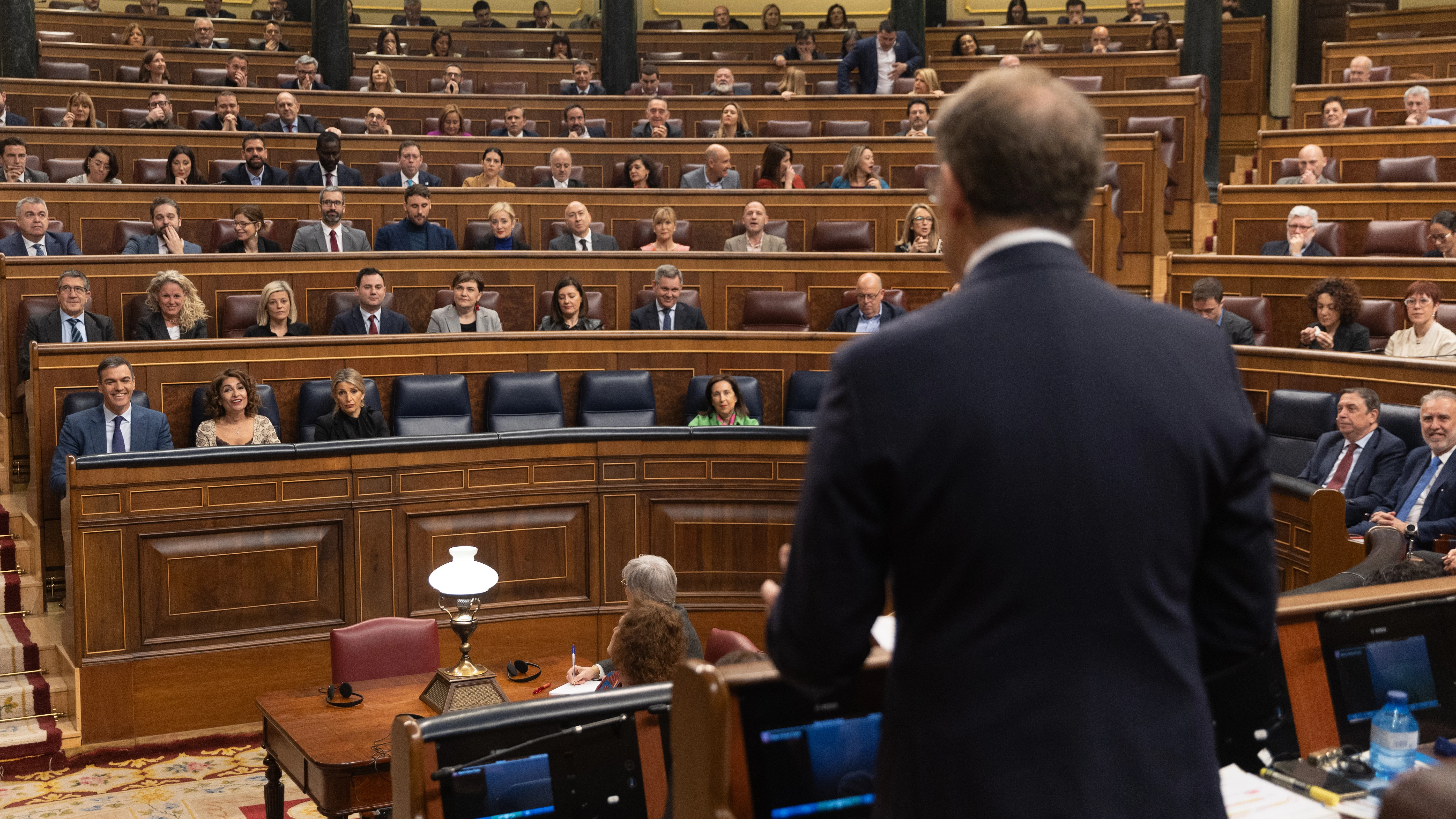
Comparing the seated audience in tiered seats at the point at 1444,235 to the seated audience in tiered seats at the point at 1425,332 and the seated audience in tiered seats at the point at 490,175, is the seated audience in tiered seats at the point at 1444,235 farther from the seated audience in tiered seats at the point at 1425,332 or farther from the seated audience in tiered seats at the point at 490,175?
the seated audience in tiered seats at the point at 490,175

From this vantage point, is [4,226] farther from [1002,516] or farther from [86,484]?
[1002,516]

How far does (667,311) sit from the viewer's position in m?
5.81

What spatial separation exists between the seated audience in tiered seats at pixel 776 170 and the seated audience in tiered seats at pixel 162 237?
9.53 ft

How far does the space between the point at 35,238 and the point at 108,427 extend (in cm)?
165

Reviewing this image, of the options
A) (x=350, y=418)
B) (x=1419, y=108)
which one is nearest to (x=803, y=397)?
(x=350, y=418)

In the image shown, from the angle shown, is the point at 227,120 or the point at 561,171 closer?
the point at 561,171

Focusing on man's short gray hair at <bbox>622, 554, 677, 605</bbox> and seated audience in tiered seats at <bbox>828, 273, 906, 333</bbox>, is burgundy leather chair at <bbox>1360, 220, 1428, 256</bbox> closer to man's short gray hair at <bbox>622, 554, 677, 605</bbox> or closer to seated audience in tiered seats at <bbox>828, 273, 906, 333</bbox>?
seated audience in tiered seats at <bbox>828, 273, 906, 333</bbox>

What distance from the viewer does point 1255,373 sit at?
5242 millimetres

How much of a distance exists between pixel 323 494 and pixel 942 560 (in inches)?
151

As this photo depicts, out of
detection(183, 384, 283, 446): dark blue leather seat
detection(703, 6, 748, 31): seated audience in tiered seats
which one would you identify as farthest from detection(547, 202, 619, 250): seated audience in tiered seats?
detection(703, 6, 748, 31): seated audience in tiered seats

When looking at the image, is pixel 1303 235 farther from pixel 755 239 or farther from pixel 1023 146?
pixel 1023 146

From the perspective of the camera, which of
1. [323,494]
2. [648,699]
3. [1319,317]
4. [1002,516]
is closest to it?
[1002,516]

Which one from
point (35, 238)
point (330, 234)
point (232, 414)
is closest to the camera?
point (232, 414)

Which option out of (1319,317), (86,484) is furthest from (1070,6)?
(86,484)
